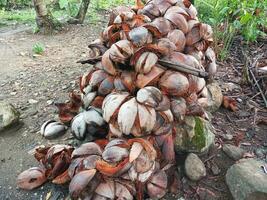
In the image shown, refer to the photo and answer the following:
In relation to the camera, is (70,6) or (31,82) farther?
(70,6)

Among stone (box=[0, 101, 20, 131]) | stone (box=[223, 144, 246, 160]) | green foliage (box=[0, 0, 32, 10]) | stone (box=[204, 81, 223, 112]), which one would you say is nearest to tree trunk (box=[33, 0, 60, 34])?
stone (box=[0, 101, 20, 131])

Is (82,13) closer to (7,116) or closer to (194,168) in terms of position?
(7,116)

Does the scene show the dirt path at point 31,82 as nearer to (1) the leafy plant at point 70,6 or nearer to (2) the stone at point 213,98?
(1) the leafy plant at point 70,6

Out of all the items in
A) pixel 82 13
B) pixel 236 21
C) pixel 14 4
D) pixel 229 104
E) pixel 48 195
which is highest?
pixel 236 21

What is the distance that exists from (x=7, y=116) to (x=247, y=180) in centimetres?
131

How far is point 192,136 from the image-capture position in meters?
1.69

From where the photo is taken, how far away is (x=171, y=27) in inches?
68.6

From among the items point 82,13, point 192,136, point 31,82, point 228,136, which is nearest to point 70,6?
point 82,13

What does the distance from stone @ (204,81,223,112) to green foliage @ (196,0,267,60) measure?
0.73 metres

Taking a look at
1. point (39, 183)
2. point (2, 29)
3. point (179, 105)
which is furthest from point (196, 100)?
point (2, 29)

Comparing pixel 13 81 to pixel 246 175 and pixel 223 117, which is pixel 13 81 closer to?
pixel 223 117

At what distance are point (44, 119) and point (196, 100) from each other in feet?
3.03

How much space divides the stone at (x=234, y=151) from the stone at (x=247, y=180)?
9cm

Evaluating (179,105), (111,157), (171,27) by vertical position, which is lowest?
(111,157)
